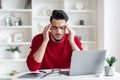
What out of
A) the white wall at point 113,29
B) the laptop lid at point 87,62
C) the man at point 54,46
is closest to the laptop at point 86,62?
the laptop lid at point 87,62

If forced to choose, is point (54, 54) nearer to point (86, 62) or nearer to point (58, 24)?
point (58, 24)

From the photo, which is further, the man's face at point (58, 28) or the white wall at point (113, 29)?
the white wall at point (113, 29)

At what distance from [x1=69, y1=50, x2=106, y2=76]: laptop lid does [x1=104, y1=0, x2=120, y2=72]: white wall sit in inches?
91.1

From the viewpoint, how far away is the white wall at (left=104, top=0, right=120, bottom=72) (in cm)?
401

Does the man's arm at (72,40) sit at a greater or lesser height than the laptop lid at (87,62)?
greater

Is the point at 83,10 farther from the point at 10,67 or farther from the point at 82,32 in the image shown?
A: the point at 10,67

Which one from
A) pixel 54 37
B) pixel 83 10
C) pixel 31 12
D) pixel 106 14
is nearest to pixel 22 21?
pixel 31 12

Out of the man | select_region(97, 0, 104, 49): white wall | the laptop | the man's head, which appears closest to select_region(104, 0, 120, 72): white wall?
select_region(97, 0, 104, 49): white wall

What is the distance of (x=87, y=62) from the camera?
1695 millimetres

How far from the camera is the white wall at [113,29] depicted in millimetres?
4008

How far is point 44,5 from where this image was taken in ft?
14.2

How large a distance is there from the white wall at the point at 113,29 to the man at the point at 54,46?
1868mm

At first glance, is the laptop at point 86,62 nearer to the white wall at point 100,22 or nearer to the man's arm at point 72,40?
the man's arm at point 72,40

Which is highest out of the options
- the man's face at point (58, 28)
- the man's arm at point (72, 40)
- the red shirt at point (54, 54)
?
the man's face at point (58, 28)
